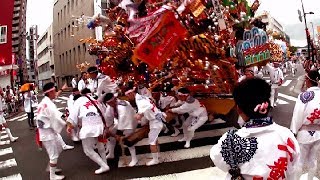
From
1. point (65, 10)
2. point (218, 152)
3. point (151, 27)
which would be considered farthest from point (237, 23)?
point (65, 10)

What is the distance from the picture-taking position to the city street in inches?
254

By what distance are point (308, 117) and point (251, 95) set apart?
238 centimetres

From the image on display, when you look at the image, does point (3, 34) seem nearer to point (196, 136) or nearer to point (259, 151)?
point (196, 136)

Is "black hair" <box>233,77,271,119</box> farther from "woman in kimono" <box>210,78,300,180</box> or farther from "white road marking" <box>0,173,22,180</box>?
"white road marking" <box>0,173,22,180</box>

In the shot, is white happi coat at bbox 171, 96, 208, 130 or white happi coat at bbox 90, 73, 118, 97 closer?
white happi coat at bbox 171, 96, 208, 130

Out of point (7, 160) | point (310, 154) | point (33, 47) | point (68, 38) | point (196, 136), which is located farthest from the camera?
point (33, 47)

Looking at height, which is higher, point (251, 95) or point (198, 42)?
point (198, 42)

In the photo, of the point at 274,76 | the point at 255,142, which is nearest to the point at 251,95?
the point at 255,142

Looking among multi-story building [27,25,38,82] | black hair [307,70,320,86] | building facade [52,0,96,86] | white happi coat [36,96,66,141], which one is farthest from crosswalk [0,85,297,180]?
multi-story building [27,25,38,82]

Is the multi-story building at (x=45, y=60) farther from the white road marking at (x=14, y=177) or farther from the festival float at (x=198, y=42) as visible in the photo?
the white road marking at (x=14, y=177)

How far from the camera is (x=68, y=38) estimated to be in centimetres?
4781

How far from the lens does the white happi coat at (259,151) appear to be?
8.05ft

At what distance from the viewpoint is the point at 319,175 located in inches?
213

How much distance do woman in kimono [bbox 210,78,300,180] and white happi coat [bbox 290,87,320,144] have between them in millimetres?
2070
